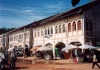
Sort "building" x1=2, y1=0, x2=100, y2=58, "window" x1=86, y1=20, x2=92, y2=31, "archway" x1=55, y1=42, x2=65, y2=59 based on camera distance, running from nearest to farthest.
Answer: "building" x1=2, y1=0, x2=100, y2=58
"window" x1=86, y1=20, x2=92, y2=31
"archway" x1=55, y1=42, x2=65, y2=59

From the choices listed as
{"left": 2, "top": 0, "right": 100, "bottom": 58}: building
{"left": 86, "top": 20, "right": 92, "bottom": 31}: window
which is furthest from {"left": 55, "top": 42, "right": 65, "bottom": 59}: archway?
{"left": 86, "top": 20, "right": 92, "bottom": 31}: window

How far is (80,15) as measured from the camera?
104ft

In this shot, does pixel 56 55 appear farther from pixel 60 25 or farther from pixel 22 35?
pixel 22 35

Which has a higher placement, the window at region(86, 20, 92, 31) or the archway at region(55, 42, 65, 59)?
the window at region(86, 20, 92, 31)

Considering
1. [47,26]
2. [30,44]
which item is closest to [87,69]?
[47,26]

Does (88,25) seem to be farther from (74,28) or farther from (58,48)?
(58,48)

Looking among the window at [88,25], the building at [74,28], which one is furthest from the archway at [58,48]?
the window at [88,25]

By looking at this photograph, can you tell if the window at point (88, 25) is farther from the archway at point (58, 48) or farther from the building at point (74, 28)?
the archway at point (58, 48)

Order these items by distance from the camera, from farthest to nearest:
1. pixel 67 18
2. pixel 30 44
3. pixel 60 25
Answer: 1. pixel 30 44
2. pixel 60 25
3. pixel 67 18

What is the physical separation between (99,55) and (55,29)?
10.9 metres

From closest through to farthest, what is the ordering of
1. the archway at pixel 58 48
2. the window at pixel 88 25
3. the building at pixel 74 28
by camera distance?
1. the building at pixel 74 28
2. the window at pixel 88 25
3. the archway at pixel 58 48

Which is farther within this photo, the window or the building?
the window

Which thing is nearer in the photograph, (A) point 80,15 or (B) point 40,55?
(A) point 80,15

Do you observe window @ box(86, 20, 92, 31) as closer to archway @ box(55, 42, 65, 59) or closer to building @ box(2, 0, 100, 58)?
building @ box(2, 0, 100, 58)
